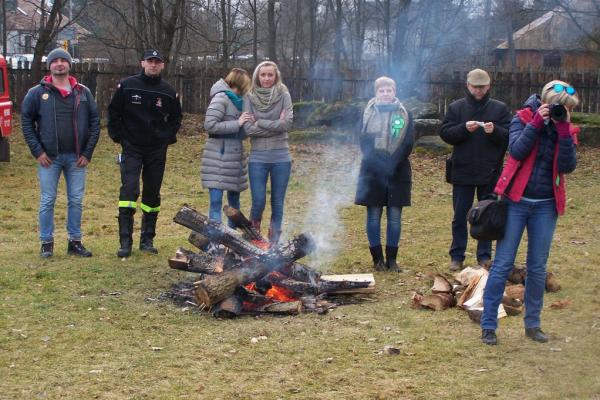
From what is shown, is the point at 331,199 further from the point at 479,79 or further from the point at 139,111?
the point at 479,79

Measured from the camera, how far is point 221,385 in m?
5.23

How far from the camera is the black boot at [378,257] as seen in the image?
8.65m

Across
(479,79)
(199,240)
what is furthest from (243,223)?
(479,79)

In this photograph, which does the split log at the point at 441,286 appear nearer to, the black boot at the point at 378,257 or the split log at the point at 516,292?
the split log at the point at 516,292

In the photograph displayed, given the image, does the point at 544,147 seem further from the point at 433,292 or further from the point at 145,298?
the point at 145,298

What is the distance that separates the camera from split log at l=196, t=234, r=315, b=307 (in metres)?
6.87

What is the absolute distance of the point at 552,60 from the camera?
51.4 m

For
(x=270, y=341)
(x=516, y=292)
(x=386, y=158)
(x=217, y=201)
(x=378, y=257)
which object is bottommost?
(x=270, y=341)

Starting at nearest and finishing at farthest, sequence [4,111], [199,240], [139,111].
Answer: [199,240] → [139,111] → [4,111]

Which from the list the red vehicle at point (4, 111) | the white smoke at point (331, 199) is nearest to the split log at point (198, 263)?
the white smoke at point (331, 199)

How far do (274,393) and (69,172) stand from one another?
15.5ft

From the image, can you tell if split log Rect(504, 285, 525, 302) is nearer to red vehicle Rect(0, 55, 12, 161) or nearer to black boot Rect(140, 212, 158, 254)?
black boot Rect(140, 212, 158, 254)

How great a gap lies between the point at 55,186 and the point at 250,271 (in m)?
2.99

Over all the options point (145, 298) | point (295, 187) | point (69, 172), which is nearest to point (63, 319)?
point (145, 298)
